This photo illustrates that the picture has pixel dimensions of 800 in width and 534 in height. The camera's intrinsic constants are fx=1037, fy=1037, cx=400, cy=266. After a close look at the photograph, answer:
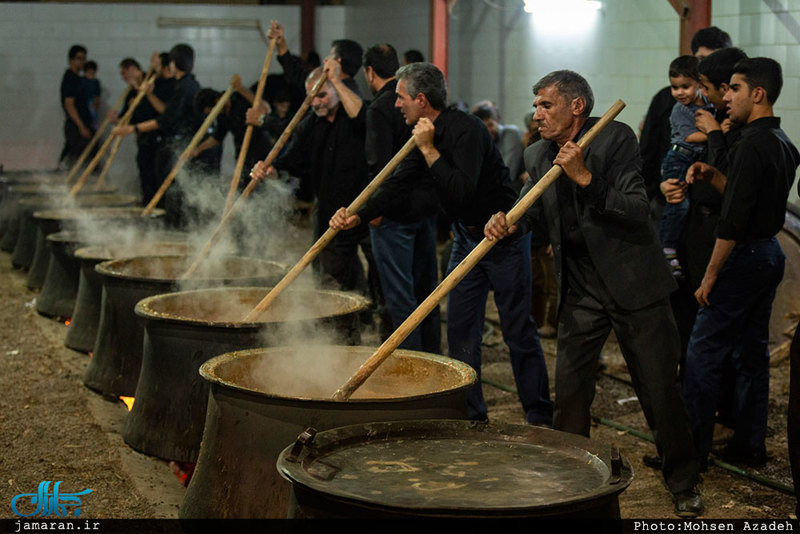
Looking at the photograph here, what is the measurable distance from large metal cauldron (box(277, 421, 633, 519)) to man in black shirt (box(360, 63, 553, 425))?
2.19 metres

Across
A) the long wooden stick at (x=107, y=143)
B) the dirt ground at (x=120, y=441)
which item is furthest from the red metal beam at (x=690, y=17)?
the long wooden stick at (x=107, y=143)

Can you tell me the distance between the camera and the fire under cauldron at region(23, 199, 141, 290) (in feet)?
31.2

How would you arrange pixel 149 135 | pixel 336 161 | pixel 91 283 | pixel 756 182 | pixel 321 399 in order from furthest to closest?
A: pixel 149 135
pixel 91 283
pixel 336 161
pixel 756 182
pixel 321 399

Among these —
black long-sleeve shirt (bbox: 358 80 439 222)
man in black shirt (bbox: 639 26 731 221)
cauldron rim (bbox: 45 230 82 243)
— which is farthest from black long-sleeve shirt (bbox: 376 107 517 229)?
cauldron rim (bbox: 45 230 82 243)

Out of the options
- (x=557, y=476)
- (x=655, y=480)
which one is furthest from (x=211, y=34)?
(x=557, y=476)

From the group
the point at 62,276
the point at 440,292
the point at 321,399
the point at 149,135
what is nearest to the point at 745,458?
the point at 440,292

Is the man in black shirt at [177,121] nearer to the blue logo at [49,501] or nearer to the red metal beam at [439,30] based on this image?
the red metal beam at [439,30]

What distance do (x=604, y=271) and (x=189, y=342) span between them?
6.89 feet

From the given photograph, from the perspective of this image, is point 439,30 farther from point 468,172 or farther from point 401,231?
point 468,172

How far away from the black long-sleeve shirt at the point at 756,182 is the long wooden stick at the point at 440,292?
0.97m

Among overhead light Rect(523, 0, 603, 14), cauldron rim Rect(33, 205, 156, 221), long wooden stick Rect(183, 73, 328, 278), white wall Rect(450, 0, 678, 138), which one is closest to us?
long wooden stick Rect(183, 73, 328, 278)

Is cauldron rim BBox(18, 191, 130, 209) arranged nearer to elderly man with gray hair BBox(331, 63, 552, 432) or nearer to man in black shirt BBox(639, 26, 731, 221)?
elderly man with gray hair BBox(331, 63, 552, 432)

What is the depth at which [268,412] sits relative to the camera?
13.1 feet

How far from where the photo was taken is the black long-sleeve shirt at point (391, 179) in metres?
6.30
